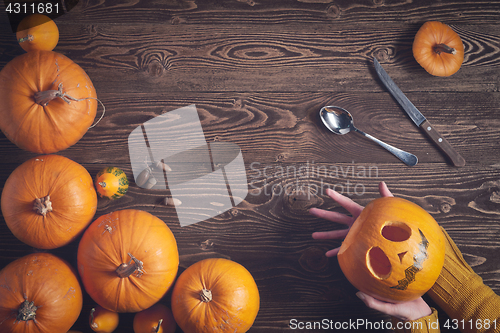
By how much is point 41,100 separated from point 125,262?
726 millimetres

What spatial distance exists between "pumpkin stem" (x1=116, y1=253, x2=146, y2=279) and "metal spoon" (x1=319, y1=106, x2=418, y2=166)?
3.42 feet

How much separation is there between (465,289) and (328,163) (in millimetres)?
789

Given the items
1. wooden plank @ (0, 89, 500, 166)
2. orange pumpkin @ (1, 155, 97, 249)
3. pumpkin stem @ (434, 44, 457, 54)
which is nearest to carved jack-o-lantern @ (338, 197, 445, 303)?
wooden plank @ (0, 89, 500, 166)

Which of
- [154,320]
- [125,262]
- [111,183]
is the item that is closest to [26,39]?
[111,183]

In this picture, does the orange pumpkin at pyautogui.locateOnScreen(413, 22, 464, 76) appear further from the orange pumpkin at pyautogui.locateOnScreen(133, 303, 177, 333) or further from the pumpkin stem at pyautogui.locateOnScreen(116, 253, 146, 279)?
the orange pumpkin at pyautogui.locateOnScreen(133, 303, 177, 333)

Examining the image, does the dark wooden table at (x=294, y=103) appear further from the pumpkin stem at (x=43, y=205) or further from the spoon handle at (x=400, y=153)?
the pumpkin stem at (x=43, y=205)

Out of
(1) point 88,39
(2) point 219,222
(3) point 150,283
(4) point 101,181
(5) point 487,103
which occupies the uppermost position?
(1) point 88,39

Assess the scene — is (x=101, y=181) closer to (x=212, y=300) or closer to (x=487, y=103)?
(x=212, y=300)

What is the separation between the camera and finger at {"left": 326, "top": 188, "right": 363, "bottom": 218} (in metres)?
1.25

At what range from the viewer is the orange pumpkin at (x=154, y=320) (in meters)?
1.15

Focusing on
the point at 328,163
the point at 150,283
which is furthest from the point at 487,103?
the point at 150,283

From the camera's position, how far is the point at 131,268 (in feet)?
3.40

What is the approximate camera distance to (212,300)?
1.09 m

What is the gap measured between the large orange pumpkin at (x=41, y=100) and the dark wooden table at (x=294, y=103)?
0.20 meters
